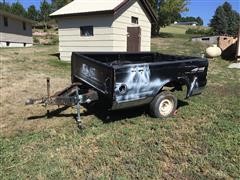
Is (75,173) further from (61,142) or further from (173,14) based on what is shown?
(173,14)

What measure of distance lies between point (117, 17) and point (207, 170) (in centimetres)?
1130

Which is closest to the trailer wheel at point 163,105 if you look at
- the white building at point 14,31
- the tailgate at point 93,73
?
the tailgate at point 93,73

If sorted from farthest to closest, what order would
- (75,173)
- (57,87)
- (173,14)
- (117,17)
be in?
(173,14) → (117,17) → (57,87) → (75,173)

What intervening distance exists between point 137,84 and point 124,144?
1187mm

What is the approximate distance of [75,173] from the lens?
427 centimetres

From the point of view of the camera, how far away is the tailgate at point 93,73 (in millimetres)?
5454

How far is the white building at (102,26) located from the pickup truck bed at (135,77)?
7882 mm

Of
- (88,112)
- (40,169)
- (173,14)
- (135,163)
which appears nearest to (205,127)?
(135,163)

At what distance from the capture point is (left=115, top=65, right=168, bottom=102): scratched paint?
5.45m

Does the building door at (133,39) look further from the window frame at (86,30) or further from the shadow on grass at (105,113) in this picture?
the shadow on grass at (105,113)

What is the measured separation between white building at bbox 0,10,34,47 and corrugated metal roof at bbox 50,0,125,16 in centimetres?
1649

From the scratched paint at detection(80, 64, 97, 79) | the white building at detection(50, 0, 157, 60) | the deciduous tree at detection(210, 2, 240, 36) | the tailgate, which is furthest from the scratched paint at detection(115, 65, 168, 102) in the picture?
the deciduous tree at detection(210, 2, 240, 36)

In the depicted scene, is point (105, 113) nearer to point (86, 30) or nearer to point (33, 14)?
point (86, 30)

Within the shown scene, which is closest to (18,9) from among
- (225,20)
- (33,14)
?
(33,14)
